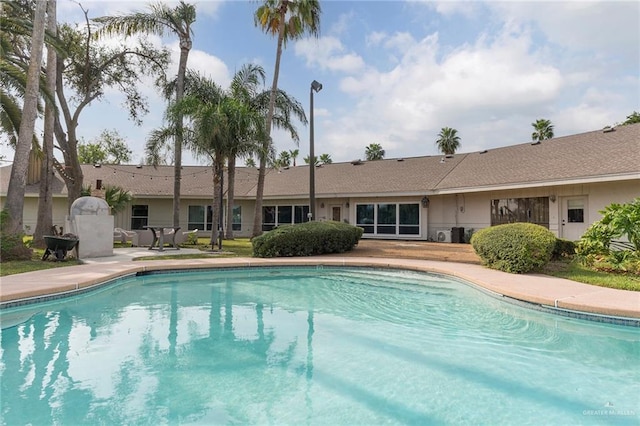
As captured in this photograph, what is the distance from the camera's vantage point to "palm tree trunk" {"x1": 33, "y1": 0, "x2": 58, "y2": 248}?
47.1 feet

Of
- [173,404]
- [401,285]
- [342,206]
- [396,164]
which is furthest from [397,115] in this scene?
[173,404]

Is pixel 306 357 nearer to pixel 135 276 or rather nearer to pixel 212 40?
pixel 135 276

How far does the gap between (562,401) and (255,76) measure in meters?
18.8

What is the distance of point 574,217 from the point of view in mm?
15273

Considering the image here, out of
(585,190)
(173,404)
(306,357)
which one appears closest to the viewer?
(173,404)

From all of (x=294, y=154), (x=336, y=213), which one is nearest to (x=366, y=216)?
(x=336, y=213)

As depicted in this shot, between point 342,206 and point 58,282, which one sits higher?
point 342,206

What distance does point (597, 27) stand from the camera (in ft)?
35.6

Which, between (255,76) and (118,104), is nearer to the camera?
(255,76)

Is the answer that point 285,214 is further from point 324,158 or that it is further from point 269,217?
point 324,158

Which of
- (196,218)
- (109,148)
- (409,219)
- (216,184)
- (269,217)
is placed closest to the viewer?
(216,184)

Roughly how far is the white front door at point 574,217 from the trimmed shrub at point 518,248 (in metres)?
6.61

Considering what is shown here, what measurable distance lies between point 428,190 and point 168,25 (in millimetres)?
15122

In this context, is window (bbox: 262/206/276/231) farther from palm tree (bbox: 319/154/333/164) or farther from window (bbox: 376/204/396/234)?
palm tree (bbox: 319/154/333/164)
